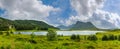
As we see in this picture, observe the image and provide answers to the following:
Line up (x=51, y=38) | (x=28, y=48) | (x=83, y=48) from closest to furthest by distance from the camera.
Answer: (x=28, y=48)
(x=83, y=48)
(x=51, y=38)

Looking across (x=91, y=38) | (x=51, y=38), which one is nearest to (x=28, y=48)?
(x=51, y=38)

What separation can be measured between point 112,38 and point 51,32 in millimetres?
39452

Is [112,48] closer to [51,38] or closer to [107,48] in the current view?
[107,48]

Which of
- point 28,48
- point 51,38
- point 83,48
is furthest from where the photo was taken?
point 51,38

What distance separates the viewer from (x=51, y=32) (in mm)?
155375

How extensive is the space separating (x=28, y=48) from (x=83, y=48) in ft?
197

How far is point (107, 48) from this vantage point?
100250mm

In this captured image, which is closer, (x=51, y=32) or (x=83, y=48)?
(x=83, y=48)

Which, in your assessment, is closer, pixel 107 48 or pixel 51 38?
pixel 107 48

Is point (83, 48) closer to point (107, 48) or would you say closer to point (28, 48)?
point (107, 48)

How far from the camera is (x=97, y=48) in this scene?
98.2m

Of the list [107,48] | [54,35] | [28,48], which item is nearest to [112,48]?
[107,48]

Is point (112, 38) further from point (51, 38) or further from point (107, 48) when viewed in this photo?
point (107, 48)

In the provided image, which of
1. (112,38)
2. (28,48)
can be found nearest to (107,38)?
(112,38)
